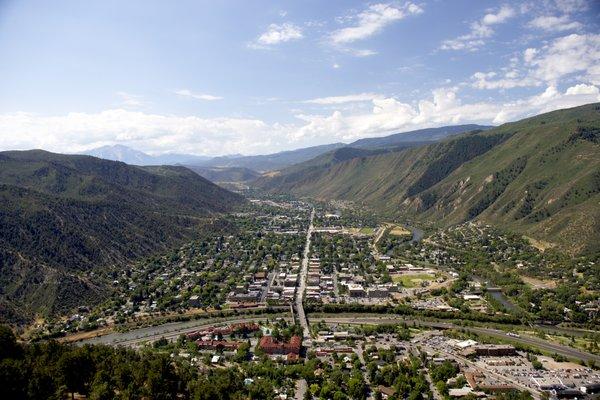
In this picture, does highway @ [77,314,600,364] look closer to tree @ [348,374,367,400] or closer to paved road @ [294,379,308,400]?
paved road @ [294,379,308,400]

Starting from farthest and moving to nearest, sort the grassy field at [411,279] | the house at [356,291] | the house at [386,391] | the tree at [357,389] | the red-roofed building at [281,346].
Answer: the grassy field at [411,279] < the house at [356,291] < the red-roofed building at [281,346] < the house at [386,391] < the tree at [357,389]

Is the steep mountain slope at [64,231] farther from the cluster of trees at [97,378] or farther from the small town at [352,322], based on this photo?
the cluster of trees at [97,378]

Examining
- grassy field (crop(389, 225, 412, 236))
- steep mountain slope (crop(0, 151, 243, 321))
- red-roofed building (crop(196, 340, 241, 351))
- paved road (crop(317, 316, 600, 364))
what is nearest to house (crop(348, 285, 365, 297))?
paved road (crop(317, 316, 600, 364))

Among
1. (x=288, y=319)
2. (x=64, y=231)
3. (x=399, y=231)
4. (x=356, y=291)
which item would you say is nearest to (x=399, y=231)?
(x=399, y=231)

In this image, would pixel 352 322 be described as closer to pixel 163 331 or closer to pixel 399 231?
pixel 163 331

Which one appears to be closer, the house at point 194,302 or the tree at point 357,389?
the tree at point 357,389

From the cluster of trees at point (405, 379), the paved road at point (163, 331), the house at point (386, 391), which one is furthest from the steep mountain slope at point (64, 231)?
the house at point (386, 391)

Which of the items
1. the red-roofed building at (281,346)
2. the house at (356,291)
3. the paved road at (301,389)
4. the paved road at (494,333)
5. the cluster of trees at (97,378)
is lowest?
the paved road at (494,333)

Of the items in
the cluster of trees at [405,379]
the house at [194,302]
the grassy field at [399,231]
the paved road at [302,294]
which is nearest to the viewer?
the cluster of trees at [405,379]
